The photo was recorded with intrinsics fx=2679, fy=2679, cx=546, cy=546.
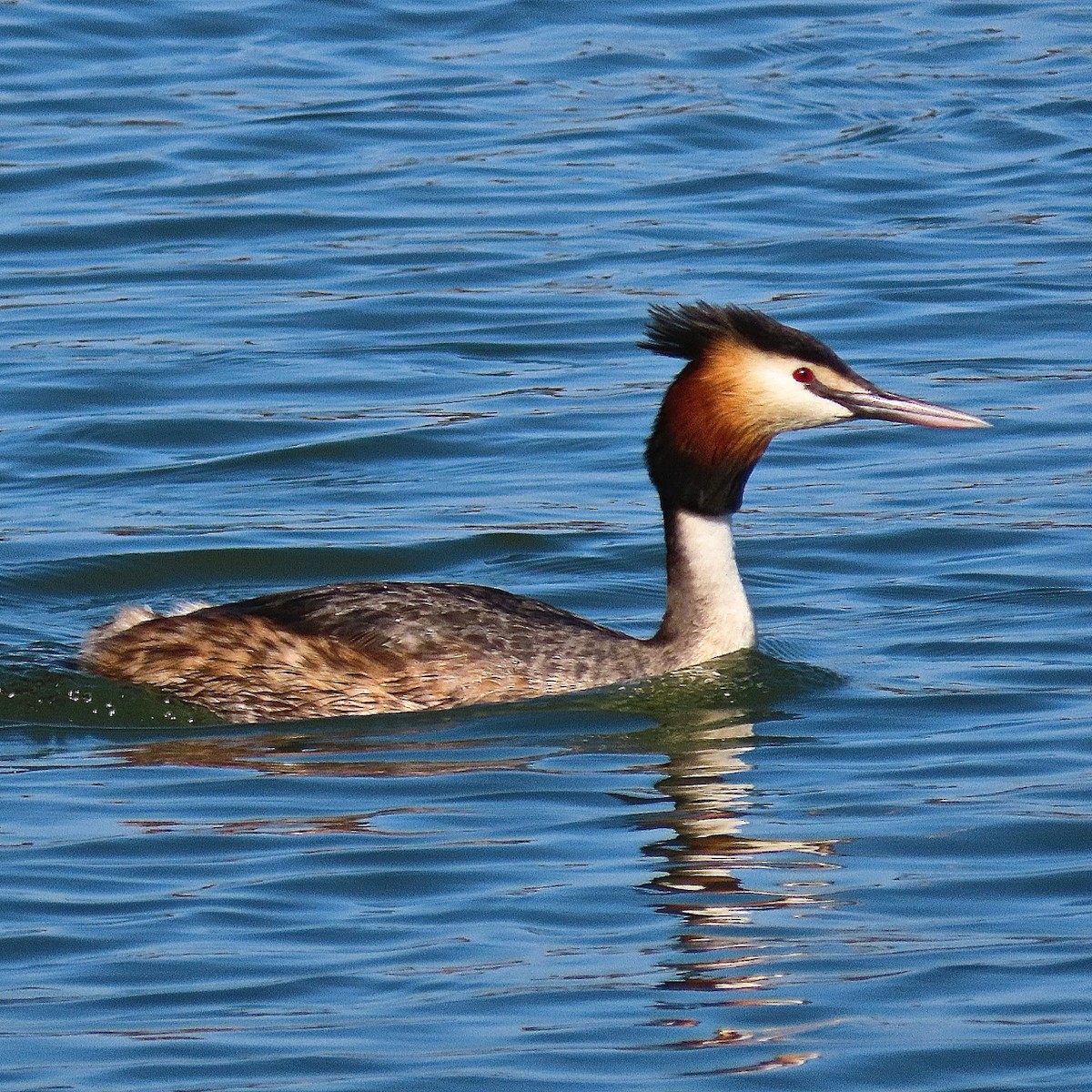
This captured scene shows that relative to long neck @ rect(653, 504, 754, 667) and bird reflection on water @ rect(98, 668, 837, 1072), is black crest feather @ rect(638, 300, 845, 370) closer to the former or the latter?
long neck @ rect(653, 504, 754, 667)

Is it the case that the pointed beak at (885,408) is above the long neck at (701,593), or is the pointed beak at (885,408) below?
above

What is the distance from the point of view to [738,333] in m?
8.64

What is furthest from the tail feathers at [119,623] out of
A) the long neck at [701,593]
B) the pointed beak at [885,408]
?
the pointed beak at [885,408]

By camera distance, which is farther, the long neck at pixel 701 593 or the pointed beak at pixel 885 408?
the long neck at pixel 701 593

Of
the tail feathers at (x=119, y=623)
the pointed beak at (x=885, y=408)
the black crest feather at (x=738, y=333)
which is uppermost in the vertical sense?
the black crest feather at (x=738, y=333)

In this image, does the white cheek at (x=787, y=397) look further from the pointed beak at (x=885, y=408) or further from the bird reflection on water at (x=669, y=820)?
the bird reflection on water at (x=669, y=820)

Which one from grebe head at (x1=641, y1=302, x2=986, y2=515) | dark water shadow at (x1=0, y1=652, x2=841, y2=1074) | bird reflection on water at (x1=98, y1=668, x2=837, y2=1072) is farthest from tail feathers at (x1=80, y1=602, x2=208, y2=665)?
grebe head at (x1=641, y1=302, x2=986, y2=515)

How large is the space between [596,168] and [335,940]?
1201cm

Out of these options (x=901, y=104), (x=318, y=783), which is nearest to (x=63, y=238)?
(x=901, y=104)

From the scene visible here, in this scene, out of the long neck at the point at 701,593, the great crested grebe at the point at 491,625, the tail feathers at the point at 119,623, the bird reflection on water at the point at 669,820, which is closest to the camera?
the bird reflection on water at the point at 669,820

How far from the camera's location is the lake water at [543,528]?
6.08 meters

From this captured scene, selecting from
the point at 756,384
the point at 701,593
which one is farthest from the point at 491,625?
the point at 756,384

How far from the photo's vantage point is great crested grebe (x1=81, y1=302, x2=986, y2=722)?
8.58 meters

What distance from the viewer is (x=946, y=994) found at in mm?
6051
